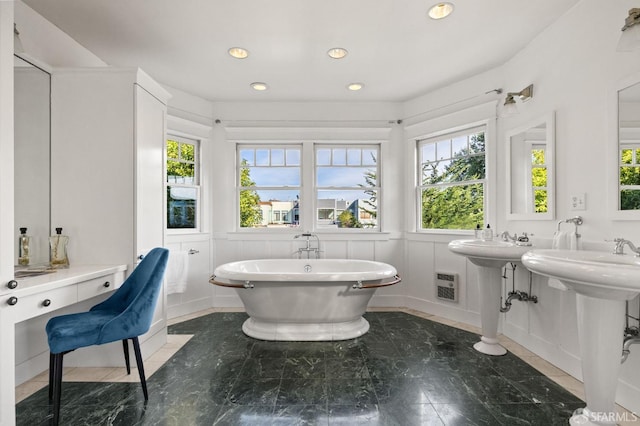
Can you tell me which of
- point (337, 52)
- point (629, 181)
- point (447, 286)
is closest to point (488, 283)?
point (447, 286)

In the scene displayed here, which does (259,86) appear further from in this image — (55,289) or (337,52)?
(55,289)

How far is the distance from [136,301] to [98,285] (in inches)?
14.8

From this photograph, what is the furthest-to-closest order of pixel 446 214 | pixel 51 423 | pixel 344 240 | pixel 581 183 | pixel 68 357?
pixel 344 240 < pixel 446 214 < pixel 68 357 < pixel 581 183 < pixel 51 423

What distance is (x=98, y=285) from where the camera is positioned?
1.99 m

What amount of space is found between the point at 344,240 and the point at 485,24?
2459 millimetres

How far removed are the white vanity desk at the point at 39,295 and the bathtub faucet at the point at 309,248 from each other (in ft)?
6.25

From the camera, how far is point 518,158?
2705 mm

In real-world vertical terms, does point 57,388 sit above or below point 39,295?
below

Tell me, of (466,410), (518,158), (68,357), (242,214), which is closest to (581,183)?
(518,158)

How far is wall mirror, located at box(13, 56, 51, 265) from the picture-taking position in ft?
6.64

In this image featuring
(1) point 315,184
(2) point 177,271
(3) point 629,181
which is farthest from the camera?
(1) point 315,184

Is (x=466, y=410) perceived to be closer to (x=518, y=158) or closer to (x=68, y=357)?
(x=518, y=158)

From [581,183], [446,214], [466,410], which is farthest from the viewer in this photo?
[446,214]

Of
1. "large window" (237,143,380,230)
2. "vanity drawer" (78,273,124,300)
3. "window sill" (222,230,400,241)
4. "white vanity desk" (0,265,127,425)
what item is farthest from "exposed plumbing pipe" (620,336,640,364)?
"vanity drawer" (78,273,124,300)
